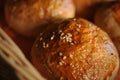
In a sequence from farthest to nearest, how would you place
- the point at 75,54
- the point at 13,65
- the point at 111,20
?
1. the point at 111,20
2. the point at 75,54
3. the point at 13,65

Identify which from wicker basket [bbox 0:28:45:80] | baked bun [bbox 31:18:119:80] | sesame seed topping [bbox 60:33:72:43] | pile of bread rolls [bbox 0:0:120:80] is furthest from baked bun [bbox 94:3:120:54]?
wicker basket [bbox 0:28:45:80]

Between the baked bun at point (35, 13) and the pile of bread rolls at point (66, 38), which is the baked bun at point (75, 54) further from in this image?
the baked bun at point (35, 13)

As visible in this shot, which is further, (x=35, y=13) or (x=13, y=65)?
(x=35, y=13)

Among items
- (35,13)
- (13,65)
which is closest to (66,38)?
(35,13)

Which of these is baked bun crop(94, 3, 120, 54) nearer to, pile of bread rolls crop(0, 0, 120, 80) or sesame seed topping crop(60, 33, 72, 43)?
pile of bread rolls crop(0, 0, 120, 80)

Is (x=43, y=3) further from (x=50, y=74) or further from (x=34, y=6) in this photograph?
(x=50, y=74)

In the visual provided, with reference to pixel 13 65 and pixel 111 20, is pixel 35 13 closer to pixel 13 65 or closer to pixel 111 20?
pixel 111 20

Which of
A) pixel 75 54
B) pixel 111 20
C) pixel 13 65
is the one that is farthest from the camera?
pixel 111 20

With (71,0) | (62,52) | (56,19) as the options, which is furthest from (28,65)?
(71,0)
